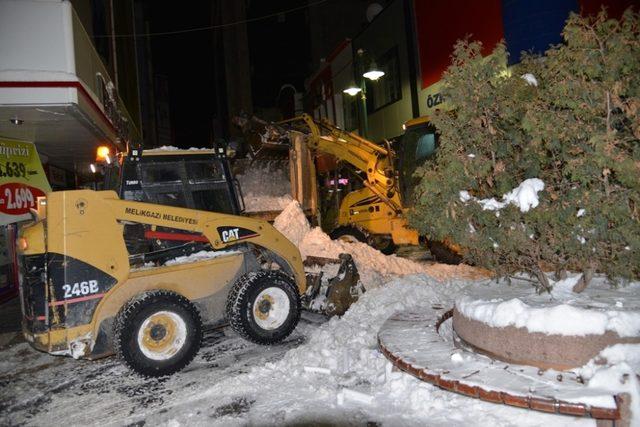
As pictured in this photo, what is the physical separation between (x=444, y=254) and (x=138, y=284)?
21.0 ft

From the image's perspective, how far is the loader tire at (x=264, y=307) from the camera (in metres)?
6.19

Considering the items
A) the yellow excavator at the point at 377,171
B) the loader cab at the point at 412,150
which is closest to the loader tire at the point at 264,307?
the yellow excavator at the point at 377,171

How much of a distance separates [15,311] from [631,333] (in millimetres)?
10972

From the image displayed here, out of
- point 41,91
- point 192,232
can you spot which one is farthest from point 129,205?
point 41,91

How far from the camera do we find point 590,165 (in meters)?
4.07

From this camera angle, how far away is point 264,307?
6.49 meters

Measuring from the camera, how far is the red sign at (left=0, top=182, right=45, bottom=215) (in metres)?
9.37

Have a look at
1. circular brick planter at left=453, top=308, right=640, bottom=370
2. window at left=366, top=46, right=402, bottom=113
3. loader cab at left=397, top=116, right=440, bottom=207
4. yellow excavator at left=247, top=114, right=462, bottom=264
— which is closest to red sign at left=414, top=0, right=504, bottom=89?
window at left=366, top=46, right=402, bottom=113

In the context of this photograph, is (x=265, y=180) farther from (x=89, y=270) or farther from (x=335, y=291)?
(x=89, y=270)

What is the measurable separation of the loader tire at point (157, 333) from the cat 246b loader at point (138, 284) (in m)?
0.01

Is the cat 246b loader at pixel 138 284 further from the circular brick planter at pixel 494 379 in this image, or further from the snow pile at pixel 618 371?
the snow pile at pixel 618 371

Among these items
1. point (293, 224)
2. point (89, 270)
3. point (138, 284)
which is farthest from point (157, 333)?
point (293, 224)

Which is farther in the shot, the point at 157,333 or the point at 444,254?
the point at 444,254

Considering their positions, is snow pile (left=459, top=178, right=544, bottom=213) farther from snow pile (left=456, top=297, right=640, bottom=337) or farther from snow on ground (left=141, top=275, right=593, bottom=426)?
snow on ground (left=141, top=275, right=593, bottom=426)
